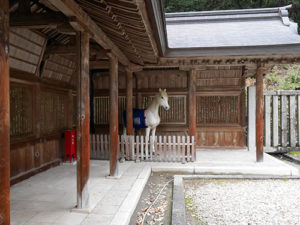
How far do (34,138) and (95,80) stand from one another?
407 cm

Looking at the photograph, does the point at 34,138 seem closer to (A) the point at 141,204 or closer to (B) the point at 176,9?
(A) the point at 141,204

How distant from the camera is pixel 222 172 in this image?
20.8 ft

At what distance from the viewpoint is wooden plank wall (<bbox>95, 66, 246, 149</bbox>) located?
8.91m

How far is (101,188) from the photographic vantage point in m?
4.68

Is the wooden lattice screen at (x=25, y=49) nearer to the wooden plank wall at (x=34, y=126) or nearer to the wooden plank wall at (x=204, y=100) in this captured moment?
the wooden plank wall at (x=34, y=126)

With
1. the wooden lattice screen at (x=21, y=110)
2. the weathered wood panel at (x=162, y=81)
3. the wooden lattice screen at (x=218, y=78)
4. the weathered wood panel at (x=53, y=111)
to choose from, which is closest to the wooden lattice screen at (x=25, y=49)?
the wooden lattice screen at (x=21, y=110)

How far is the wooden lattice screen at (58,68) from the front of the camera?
6.08 m

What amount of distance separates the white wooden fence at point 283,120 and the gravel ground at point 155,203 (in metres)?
6.09

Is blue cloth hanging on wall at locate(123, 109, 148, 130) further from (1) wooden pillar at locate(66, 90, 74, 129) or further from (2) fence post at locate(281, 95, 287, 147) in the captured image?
(2) fence post at locate(281, 95, 287, 147)

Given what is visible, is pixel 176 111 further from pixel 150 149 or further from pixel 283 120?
pixel 283 120

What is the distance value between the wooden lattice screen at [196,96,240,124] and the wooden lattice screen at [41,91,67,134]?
530 centimetres

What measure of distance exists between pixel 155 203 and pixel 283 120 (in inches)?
318

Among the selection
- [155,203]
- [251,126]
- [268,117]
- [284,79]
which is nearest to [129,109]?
[155,203]

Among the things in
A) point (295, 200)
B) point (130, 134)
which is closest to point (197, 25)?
point (130, 134)
